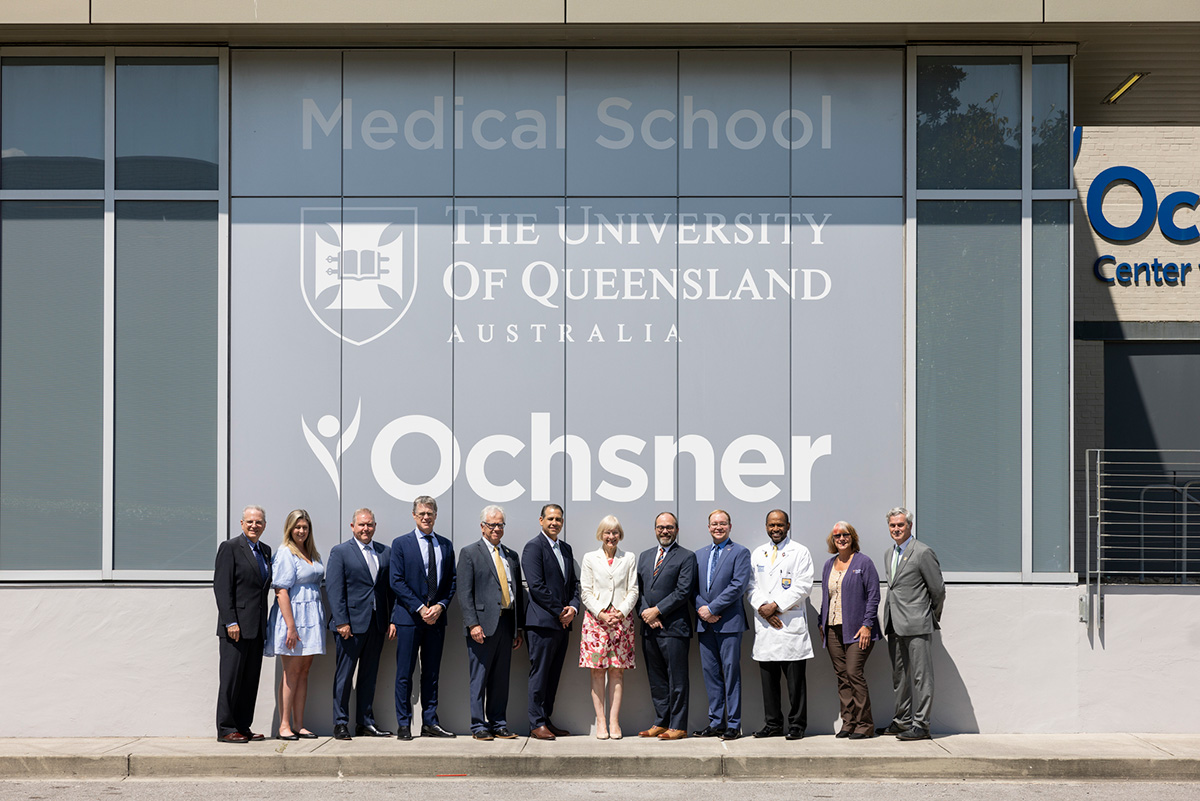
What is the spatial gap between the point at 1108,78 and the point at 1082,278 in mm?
2361

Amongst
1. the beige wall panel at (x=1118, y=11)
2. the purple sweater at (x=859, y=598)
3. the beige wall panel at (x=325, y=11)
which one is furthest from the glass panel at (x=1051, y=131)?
the beige wall panel at (x=325, y=11)

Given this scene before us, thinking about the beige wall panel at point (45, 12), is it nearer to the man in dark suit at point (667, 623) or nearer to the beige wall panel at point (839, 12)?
the beige wall panel at point (839, 12)

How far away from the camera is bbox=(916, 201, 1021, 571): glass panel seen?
396 inches

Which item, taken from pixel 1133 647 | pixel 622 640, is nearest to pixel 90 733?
pixel 622 640

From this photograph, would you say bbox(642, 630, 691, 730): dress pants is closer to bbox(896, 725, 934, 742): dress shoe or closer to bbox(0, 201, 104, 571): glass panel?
bbox(896, 725, 934, 742): dress shoe

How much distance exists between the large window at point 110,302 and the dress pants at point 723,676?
458 cm

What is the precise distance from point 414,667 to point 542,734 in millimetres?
1245

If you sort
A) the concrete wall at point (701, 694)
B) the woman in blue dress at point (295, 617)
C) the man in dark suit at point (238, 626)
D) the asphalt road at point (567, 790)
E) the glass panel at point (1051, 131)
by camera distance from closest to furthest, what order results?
1. the asphalt road at point (567, 790)
2. the man in dark suit at point (238, 626)
3. the woman in blue dress at point (295, 617)
4. the concrete wall at point (701, 694)
5. the glass panel at point (1051, 131)

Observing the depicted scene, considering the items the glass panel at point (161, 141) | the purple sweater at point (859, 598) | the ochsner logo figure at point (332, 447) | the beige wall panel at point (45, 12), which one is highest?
the beige wall panel at point (45, 12)

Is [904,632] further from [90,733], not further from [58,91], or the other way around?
[58,91]

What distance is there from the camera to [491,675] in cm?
957

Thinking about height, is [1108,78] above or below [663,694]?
above

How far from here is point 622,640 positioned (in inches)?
375

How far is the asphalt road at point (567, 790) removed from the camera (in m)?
7.86
